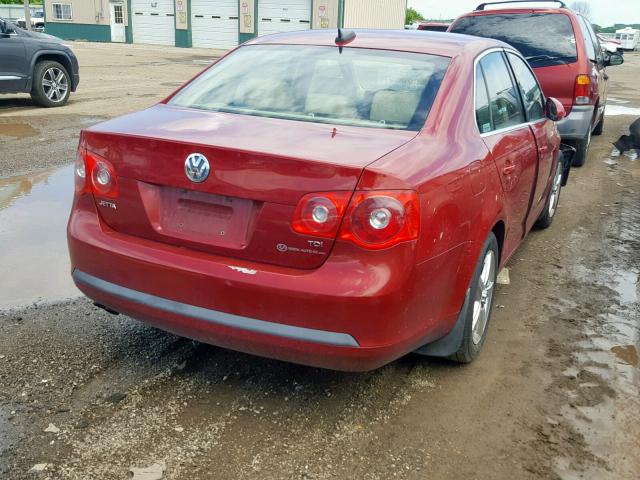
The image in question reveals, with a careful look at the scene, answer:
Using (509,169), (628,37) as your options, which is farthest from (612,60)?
(628,37)

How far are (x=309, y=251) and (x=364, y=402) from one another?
925 mm

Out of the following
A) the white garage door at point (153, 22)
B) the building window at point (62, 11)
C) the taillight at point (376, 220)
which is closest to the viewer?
the taillight at point (376, 220)

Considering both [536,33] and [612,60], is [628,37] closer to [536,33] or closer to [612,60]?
[612,60]

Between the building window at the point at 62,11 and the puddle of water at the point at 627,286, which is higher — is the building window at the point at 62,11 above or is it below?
above

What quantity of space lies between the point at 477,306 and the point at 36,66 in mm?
10596

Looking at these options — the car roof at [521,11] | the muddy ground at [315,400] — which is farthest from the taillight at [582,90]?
the muddy ground at [315,400]

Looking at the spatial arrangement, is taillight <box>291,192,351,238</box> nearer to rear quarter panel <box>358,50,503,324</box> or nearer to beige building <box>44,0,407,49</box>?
rear quarter panel <box>358,50,503,324</box>

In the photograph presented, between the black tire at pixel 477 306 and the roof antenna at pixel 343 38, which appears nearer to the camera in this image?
the black tire at pixel 477 306

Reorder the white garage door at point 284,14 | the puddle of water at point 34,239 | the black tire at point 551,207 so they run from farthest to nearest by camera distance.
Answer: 1. the white garage door at point 284,14
2. the black tire at point 551,207
3. the puddle of water at point 34,239

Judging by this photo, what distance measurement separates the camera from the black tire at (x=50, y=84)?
11.8 meters

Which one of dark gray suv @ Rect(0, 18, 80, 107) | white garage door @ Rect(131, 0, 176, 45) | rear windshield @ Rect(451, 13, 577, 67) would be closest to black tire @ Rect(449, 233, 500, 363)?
rear windshield @ Rect(451, 13, 577, 67)

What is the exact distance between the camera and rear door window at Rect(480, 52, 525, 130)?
12.5 ft

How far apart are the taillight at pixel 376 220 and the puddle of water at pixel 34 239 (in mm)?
2392

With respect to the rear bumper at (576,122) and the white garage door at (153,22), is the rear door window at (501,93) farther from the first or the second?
the white garage door at (153,22)
